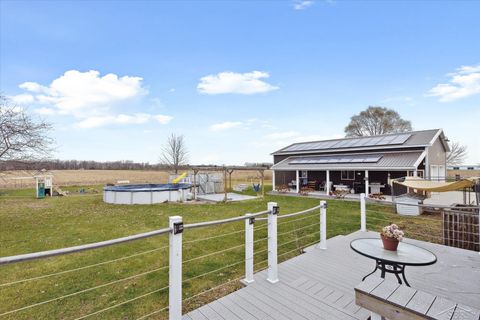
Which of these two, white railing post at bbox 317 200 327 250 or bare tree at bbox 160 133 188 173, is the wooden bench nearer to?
white railing post at bbox 317 200 327 250

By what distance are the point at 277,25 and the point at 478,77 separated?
1265 cm

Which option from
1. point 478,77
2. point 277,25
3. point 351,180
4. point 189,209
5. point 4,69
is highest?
point 277,25

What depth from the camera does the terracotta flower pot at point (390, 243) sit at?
127 inches

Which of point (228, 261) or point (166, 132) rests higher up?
point (166, 132)

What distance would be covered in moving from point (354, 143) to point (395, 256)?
17.7 m

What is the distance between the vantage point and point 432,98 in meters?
17.5

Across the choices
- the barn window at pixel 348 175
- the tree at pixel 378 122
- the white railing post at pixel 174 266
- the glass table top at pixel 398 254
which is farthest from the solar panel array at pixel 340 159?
the white railing post at pixel 174 266

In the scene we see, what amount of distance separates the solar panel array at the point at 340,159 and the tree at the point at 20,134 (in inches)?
663

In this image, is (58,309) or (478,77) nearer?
(58,309)

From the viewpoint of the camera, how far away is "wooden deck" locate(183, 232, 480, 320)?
2852 mm

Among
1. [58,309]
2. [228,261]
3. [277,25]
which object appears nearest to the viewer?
[58,309]

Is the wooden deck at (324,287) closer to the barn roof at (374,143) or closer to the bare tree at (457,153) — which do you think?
the barn roof at (374,143)

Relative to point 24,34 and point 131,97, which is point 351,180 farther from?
point 24,34

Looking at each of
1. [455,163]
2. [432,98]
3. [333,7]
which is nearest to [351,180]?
[432,98]
